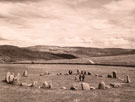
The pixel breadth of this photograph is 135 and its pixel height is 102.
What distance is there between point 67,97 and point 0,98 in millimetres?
4293

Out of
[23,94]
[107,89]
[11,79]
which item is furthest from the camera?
[11,79]

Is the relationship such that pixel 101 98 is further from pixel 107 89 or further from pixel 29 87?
pixel 29 87

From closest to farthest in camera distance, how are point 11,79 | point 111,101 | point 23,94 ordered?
point 111,101 < point 23,94 < point 11,79

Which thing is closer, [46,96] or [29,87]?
[46,96]

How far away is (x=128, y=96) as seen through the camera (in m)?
17.8

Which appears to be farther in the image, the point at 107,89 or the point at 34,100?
the point at 107,89

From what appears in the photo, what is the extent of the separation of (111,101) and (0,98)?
6969 millimetres

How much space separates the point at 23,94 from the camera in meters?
18.3

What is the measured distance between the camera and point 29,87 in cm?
2198

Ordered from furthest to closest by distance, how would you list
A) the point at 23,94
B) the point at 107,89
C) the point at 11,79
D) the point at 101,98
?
the point at 11,79 < the point at 107,89 < the point at 23,94 < the point at 101,98

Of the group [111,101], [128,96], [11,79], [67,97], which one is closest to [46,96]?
[67,97]

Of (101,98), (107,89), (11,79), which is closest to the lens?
(101,98)

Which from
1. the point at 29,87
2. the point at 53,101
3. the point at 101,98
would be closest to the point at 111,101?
the point at 101,98

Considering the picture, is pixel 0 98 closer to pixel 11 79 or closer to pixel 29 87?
pixel 29 87
